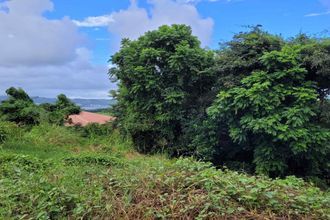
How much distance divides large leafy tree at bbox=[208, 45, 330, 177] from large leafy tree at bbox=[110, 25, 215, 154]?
1292mm

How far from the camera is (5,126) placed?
7664mm

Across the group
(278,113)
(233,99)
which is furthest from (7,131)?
(278,113)

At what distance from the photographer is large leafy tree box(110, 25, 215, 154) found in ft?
26.5

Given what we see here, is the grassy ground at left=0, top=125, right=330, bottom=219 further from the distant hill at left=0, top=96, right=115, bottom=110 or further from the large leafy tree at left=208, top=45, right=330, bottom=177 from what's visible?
the distant hill at left=0, top=96, right=115, bottom=110

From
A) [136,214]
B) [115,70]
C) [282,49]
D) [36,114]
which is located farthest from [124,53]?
[136,214]

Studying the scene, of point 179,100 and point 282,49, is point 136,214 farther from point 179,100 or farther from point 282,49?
point 179,100

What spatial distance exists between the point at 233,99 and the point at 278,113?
2.67 ft

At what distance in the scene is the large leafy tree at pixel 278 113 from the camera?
630 centimetres

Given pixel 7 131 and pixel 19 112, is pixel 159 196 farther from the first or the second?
pixel 19 112

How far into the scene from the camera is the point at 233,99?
680 centimetres

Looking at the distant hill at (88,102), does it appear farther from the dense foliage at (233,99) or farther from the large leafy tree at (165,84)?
the large leafy tree at (165,84)

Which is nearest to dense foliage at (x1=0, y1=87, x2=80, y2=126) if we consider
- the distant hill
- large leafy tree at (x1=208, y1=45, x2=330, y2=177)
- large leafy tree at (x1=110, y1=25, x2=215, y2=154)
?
the distant hill

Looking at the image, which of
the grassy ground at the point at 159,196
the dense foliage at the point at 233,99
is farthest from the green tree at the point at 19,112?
the grassy ground at the point at 159,196

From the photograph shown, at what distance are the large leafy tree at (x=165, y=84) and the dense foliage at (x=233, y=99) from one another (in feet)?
0.07
